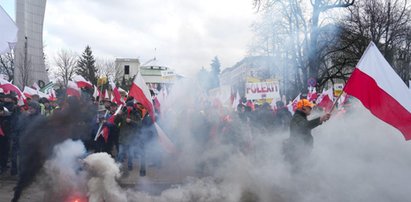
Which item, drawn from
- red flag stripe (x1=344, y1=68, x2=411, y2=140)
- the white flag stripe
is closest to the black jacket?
Answer: red flag stripe (x1=344, y1=68, x2=411, y2=140)

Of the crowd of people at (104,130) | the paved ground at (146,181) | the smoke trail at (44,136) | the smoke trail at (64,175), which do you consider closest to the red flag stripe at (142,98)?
the crowd of people at (104,130)

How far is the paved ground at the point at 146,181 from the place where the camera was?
668cm

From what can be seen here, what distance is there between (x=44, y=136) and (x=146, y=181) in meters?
2.70

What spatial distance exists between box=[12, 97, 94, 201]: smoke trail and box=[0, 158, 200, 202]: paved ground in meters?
0.28

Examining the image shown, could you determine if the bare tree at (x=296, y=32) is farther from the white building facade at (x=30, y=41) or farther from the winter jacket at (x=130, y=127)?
the white building facade at (x=30, y=41)

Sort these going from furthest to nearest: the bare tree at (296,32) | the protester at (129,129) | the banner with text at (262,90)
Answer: the banner with text at (262,90) < the bare tree at (296,32) < the protester at (129,129)

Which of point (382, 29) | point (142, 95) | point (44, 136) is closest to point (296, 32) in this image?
point (142, 95)

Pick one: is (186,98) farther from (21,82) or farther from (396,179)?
(21,82)

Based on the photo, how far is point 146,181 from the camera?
26.7ft

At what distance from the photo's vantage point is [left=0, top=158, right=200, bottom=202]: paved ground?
6680 mm

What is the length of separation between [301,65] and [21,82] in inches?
944

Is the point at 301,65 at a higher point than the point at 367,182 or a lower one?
higher

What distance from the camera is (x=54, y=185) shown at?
5.85 meters

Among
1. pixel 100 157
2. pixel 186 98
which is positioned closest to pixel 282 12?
pixel 186 98
